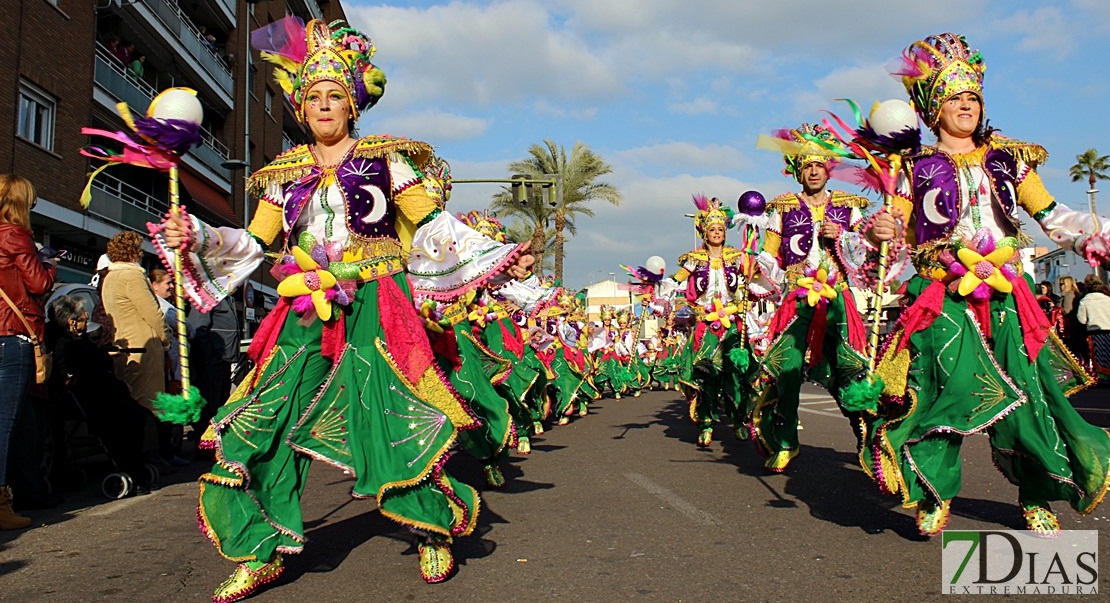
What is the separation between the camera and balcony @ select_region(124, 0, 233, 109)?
947 inches

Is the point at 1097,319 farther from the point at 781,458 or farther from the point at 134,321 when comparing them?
the point at 134,321

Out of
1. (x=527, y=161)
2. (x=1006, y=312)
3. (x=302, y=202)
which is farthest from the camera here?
(x=527, y=161)

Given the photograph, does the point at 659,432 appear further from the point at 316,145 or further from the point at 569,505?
the point at 316,145

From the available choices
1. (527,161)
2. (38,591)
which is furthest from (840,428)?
(527,161)

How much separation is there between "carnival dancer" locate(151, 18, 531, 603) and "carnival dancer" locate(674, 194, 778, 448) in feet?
14.9

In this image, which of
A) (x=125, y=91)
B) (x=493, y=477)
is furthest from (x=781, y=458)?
(x=125, y=91)

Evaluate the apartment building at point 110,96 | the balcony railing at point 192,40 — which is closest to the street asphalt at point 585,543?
the apartment building at point 110,96

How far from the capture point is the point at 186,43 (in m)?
26.9

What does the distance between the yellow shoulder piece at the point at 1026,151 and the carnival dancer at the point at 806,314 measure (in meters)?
1.22

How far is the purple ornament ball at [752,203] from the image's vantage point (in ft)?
28.1

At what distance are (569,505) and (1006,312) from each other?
2.87 meters

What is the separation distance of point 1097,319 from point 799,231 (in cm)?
594

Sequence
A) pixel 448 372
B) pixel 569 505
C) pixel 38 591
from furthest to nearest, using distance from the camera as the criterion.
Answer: pixel 448 372 < pixel 569 505 < pixel 38 591

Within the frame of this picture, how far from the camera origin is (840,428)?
34.9ft
